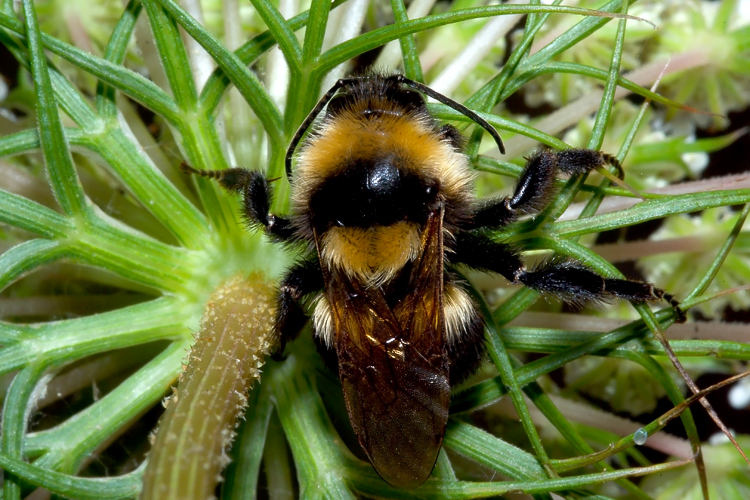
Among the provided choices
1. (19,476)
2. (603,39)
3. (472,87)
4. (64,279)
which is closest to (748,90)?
(603,39)

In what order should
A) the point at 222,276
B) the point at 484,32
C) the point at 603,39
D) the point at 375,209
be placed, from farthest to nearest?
the point at 603,39
the point at 484,32
the point at 222,276
the point at 375,209

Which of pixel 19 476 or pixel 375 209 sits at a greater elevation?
pixel 375 209

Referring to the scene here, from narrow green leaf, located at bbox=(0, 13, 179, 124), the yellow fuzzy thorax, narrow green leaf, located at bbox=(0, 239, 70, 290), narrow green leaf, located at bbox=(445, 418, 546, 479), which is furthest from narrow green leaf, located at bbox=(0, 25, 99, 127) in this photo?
narrow green leaf, located at bbox=(445, 418, 546, 479)

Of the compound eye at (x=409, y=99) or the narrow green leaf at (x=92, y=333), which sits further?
the narrow green leaf at (x=92, y=333)

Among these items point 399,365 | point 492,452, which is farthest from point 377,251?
point 492,452

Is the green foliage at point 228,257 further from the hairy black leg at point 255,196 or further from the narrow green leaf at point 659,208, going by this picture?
the hairy black leg at point 255,196

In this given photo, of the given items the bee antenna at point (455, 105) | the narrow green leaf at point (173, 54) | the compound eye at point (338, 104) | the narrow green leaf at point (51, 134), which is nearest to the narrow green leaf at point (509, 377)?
the bee antenna at point (455, 105)

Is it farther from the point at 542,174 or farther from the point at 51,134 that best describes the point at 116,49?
the point at 542,174

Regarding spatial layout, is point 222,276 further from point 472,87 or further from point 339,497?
point 472,87
